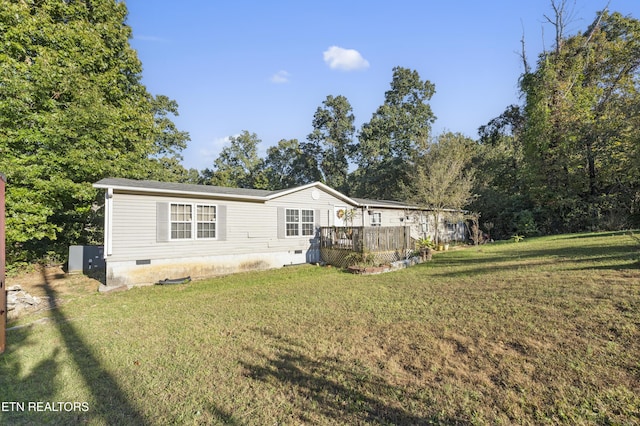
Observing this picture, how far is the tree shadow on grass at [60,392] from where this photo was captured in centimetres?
281

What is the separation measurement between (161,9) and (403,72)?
23237 millimetres

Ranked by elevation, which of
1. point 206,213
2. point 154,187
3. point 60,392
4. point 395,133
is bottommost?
point 60,392

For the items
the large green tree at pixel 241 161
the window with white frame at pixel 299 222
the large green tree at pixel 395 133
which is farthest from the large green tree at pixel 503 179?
the large green tree at pixel 241 161

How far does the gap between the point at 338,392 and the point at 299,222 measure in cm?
1012

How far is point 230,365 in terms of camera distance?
372 centimetres

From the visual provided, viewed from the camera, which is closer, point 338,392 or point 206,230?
point 338,392

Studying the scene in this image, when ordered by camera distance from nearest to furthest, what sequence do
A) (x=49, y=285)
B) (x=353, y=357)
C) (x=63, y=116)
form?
(x=353, y=357) < (x=49, y=285) < (x=63, y=116)

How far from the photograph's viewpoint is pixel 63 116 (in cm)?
1149

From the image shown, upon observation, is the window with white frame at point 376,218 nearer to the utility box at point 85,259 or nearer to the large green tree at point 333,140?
the utility box at point 85,259

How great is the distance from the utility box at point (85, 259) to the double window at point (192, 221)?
464cm

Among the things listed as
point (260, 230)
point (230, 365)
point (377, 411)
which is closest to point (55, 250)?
point (260, 230)

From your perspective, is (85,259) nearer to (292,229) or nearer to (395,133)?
(292,229)

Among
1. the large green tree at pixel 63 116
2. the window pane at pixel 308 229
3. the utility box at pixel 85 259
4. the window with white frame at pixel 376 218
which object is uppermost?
the large green tree at pixel 63 116

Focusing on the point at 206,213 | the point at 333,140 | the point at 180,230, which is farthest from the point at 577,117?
the point at 180,230
